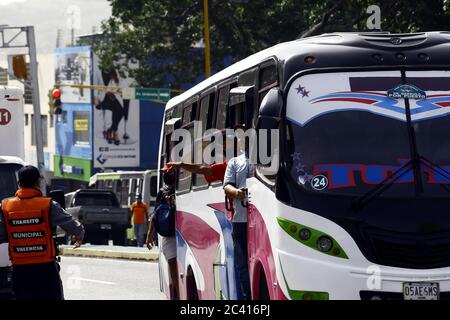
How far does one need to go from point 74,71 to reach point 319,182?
70.3m

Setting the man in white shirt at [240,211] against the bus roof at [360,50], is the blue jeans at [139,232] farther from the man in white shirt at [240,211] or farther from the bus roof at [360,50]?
the bus roof at [360,50]

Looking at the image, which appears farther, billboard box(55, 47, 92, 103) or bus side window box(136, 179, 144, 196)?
billboard box(55, 47, 92, 103)

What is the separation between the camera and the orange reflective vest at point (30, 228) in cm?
1175

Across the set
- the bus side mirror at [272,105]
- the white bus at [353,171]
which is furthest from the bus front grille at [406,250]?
the bus side mirror at [272,105]

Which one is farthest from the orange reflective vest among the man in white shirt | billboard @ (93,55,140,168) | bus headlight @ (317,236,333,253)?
billboard @ (93,55,140,168)

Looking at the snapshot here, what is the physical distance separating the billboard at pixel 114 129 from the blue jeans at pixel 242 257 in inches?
2602

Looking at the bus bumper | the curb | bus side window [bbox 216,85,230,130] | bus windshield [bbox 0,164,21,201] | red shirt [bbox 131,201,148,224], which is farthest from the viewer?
red shirt [bbox 131,201,148,224]

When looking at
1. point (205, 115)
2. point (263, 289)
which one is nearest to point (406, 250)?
point (263, 289)

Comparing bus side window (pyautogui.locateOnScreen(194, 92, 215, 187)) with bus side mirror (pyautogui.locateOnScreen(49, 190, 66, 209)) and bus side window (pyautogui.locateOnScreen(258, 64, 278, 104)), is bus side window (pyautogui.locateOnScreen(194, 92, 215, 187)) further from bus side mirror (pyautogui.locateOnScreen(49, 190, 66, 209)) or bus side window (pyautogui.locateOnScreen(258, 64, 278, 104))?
bus side window (pyautogui.locateOnScreen(258, 64, 278, 104))

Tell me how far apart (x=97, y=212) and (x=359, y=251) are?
2734cm

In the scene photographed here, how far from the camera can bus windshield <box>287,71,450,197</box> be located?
1052 cm

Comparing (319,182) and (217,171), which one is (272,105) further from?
(217,171)

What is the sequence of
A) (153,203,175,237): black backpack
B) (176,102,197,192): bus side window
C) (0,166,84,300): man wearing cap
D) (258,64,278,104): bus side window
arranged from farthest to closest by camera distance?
1. (153,203,175,237): black backpack
2. (176,102,197,192): bus side window
3. (0,166,84,300): man wearing cap
4. (258,64,278,104): bus side window

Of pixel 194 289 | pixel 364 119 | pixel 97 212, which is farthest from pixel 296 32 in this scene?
pixel 364 119
